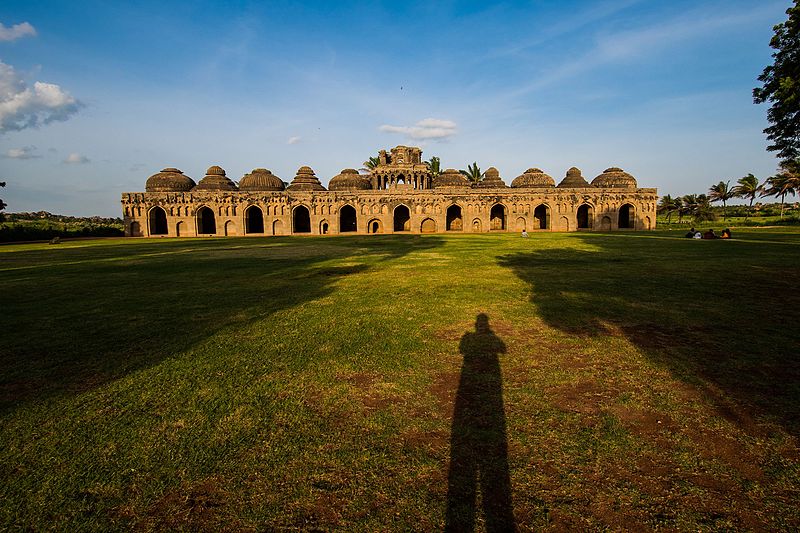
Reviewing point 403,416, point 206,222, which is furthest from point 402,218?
point 403,416

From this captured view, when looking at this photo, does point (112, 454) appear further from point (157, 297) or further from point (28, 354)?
point (157, 297)

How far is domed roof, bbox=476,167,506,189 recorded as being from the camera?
2087 inches

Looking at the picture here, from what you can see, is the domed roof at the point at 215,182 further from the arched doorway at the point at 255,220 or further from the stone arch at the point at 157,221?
the stone arch at the point at 157,221

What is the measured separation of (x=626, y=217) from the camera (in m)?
50.1

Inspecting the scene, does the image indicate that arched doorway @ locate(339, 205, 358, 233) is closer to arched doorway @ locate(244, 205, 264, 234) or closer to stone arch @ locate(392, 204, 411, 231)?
stone arch @ locate(392, 204, 411, 231)

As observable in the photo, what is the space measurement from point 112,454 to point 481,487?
3.05 meters

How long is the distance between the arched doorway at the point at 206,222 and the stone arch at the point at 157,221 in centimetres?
416

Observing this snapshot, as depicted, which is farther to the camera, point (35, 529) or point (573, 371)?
point (573, 371)

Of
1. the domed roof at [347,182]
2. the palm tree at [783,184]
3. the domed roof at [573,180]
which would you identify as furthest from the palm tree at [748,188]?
the domed roof at [347,182]

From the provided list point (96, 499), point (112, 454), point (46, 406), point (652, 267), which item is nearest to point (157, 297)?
point (46, 406)

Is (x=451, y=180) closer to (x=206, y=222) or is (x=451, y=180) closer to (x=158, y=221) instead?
(x=206, y=222)

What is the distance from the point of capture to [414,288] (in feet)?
33.0

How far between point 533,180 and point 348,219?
2563cm

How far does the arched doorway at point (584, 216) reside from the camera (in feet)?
161
